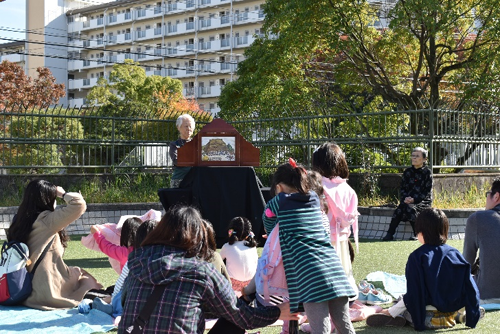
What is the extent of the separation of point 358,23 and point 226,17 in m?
49.6

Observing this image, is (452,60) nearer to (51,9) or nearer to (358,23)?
(358,23)

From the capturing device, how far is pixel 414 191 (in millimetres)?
10836

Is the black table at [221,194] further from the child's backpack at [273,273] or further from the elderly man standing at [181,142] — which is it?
the child's backpack at [273,273]

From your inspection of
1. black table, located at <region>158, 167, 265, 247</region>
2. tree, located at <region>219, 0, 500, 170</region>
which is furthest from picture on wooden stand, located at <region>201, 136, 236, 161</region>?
tree, located at <region>219, 0, 500, 170</region>

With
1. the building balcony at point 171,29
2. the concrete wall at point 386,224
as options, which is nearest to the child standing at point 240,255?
the concrete wall at point 386,224

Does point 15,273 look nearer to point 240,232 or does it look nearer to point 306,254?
point 240,232

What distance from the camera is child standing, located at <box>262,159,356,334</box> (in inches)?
165

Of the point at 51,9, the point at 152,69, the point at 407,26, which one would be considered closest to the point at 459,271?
the point at 407,26

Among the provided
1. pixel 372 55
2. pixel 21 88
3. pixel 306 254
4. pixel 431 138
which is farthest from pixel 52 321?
pixel 21 88

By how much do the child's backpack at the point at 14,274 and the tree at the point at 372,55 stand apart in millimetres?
8119

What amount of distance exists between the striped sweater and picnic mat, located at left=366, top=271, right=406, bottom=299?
233 cm

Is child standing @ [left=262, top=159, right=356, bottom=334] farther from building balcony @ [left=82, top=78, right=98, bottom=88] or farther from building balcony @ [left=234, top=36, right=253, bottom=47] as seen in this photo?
building balcony @ [left=82, top=78, right=98, bottom=88]

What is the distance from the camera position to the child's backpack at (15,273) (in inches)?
228

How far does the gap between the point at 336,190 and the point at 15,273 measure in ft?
9.07
